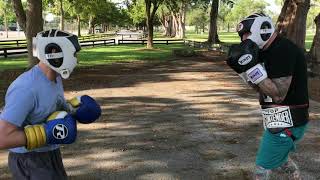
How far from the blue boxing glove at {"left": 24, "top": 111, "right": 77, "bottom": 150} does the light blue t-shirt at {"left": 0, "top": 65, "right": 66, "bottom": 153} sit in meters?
0.10

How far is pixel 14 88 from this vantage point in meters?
3.23

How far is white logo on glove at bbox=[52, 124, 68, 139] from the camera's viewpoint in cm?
324

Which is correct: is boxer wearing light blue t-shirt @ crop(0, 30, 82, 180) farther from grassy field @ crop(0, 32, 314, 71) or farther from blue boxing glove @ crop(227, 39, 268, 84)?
grassy field @ crop(0, 32, 314, 71)

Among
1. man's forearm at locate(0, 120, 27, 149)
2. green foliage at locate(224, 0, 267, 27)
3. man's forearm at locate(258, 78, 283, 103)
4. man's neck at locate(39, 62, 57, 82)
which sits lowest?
man's forearm at locate(0, 120, 27, 149)

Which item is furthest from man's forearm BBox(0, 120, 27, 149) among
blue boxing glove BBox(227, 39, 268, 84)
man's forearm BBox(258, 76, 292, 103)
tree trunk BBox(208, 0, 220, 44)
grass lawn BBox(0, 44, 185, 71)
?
tree trunk BBox(208, 0, 220, 44)

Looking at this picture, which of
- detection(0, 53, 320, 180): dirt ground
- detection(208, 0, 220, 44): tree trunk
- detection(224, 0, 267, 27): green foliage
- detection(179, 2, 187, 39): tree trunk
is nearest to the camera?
detection(0, 53, 320, 180): dirt ground

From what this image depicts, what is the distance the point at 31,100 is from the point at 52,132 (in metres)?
0.25

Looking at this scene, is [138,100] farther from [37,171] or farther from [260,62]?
[37,171]

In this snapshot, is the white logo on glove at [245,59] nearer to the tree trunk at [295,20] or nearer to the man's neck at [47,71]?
the man's neck at [47,71]

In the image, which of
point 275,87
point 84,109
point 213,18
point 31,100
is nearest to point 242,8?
point 213,18

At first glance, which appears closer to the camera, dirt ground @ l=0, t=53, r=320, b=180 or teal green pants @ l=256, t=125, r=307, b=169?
teal green pants @ l=256, t=125, r=307, b=169

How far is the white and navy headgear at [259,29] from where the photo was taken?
175 inches

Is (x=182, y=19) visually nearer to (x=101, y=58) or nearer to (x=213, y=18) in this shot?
(x=213, y=18)

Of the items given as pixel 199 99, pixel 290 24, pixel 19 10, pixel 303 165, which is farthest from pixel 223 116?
pixel 290 24
